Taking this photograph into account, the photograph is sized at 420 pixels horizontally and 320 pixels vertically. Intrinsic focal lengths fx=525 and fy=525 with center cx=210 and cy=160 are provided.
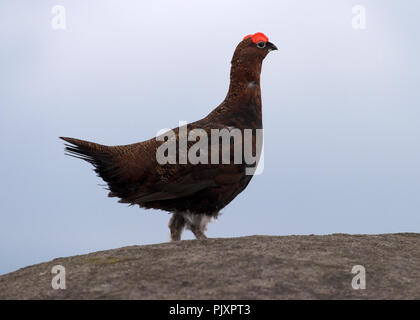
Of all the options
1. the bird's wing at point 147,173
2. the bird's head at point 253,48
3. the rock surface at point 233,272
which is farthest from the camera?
the bird's head at point 253,48

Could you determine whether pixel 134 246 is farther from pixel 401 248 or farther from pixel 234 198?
pixel 401 248

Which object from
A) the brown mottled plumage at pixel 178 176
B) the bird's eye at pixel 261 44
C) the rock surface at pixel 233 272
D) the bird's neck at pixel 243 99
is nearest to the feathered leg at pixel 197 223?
the brown mottled plumage at pixel 178 176

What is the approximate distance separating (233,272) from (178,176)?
6.86 ft

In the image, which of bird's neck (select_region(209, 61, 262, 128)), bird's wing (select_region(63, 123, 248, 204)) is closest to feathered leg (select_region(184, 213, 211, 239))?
bird's wing (select_region(63, 123, 248, 204))

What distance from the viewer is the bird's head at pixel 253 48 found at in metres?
7.82

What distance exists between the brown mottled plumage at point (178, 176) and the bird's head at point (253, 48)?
1.29 feet

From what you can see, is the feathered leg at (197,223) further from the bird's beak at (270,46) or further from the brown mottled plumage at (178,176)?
the bird's beak at (270,46)

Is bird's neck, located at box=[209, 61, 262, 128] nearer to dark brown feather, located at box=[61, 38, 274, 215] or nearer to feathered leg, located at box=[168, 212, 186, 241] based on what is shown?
dark brown feather, located at box=[61, 38, 274, 215]

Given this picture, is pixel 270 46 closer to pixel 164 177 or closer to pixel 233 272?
pixel 164 177

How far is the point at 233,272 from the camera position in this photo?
5.36 meters

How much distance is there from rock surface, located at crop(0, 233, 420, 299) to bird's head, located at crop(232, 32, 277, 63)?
2.68 meters

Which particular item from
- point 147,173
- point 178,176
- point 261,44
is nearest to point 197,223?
point 178,176
